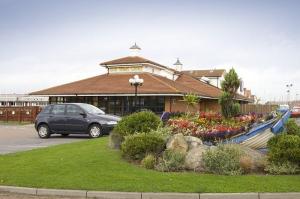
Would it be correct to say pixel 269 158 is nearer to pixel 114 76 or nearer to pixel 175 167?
pixel 175 167

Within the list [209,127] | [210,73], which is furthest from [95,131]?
[210,73]

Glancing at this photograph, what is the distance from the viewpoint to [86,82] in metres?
43.7

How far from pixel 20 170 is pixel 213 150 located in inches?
179

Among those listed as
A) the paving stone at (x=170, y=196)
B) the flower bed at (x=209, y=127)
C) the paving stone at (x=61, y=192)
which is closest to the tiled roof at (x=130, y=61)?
the flower bed at (x=209, y=127)

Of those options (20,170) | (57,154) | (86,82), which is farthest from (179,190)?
(86,82)

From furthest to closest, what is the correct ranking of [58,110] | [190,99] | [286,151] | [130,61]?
1. [130,61]
2. [190,99]
3. [58,110]
4. [286,151]

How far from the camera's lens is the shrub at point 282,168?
35.0 ft

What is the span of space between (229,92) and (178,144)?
943 centimetres

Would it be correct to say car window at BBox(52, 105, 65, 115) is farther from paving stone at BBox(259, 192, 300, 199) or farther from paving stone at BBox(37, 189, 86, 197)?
paving stone at BBox(259, 192, 300, 199)

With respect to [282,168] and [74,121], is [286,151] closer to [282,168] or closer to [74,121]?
[282,168]

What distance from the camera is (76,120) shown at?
2317 centimetres

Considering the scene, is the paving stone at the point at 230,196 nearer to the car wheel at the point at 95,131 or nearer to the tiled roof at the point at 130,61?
the car wheel at the point at 95,131

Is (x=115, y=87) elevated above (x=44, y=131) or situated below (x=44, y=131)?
above

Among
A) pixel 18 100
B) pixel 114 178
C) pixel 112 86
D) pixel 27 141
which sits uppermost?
pixel 18 100
